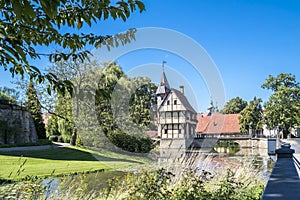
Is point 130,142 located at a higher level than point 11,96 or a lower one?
lower

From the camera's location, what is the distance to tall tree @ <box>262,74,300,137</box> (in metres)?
28.8

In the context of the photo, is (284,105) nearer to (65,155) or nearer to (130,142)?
(130,142)

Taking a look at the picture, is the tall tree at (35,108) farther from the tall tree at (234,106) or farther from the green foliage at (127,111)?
the tall tree at (234,106)

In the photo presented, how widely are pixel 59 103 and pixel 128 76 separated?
492 centimetres

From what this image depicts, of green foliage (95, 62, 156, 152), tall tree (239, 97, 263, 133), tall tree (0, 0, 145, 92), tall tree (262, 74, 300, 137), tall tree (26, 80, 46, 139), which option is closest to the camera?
tall tree (0, 0, 145, 92)

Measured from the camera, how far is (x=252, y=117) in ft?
113

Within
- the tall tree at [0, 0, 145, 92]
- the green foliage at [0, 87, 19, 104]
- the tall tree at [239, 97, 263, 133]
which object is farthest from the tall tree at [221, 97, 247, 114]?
the tall tree at [0, 0, 145, 92]

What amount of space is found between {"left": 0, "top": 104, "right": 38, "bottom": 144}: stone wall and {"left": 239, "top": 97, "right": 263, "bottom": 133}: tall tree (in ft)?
80.1

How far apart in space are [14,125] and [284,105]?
2501cm

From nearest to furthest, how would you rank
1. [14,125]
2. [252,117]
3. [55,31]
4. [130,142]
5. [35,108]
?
[55,31], [130,142], [14,125], [35,108], [252,117]

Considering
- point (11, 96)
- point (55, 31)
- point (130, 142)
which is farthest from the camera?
point (11, 96)

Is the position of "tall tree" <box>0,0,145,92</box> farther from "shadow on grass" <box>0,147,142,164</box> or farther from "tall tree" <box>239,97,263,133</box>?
"tall tree" <box>239,97,263,133</box>

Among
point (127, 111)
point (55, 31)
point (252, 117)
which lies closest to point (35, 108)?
point (127, 111)

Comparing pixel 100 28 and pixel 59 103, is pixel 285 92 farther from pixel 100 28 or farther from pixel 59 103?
pixel 100 28
